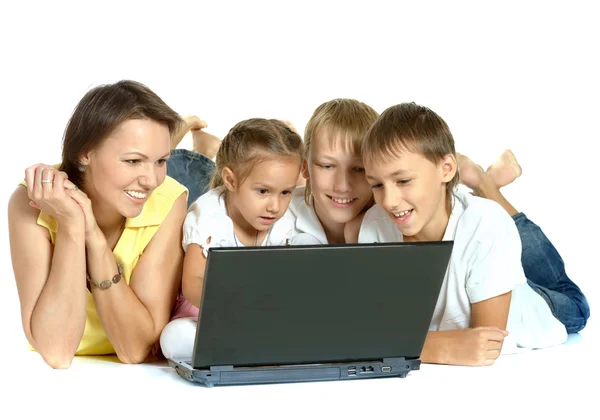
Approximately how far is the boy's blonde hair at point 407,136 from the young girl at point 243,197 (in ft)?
0.96

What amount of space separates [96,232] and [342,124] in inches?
38.0

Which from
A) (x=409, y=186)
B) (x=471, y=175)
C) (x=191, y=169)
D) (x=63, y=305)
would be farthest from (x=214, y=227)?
(x=471, y=175)

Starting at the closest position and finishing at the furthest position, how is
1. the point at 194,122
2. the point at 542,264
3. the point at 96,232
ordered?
the point at 96,232 < the point at 542,264 < the point at 194,122

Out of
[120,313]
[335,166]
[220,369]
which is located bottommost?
[220,369]

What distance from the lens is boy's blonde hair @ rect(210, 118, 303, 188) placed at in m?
3.13

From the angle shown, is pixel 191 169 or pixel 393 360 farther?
pixel 191 169

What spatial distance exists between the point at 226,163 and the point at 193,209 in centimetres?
21

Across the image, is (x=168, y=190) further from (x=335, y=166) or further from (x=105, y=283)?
(x=335, y=166)

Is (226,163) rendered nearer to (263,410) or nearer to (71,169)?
(71,169)

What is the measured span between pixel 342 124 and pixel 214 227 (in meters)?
0.60

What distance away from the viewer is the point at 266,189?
10.3 feet

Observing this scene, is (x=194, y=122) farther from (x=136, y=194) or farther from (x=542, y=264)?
(x=542, y=264)

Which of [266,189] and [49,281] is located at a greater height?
[266,189]

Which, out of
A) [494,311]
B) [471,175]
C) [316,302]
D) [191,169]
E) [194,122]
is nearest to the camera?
[316,302]
